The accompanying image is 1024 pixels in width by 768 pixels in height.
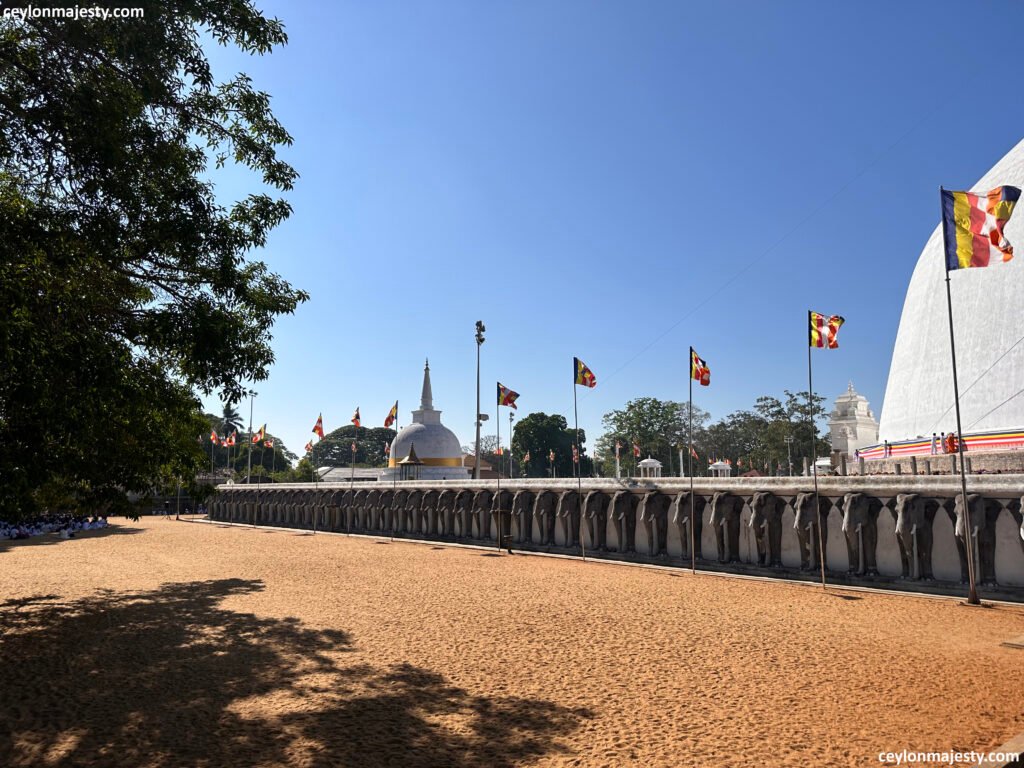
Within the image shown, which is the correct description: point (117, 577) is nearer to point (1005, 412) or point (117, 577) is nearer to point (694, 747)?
point (694, 747)

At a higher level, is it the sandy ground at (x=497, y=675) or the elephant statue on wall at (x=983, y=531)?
the elephant statue on wall at (x=983, y=531)

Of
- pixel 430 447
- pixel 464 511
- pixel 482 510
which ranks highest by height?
pixel 430 447

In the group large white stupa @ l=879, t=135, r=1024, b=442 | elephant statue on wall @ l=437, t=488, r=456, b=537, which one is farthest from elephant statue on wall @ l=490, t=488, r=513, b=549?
large white stupa @ l=879, t=135, r=1024, b=442

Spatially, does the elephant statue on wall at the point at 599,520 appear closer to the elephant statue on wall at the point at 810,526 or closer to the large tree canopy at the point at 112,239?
the elephant statue on wall at the point at 810,526

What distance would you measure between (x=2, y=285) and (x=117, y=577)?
47.0 feet

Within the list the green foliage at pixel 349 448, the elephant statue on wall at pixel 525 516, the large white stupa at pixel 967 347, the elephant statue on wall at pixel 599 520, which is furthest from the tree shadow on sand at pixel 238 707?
the green foliage at pixel 349 448

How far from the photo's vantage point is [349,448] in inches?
5207

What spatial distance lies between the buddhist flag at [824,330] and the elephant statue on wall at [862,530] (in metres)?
4.23

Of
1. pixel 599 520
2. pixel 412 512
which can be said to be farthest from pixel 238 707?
pixel 412 512

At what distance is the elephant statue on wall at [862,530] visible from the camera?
16531mm

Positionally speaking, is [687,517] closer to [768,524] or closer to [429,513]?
[768,524]

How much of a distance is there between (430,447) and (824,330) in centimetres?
5064

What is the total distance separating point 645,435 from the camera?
319 feet

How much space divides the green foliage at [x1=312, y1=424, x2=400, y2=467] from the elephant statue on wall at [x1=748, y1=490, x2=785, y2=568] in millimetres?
114183
